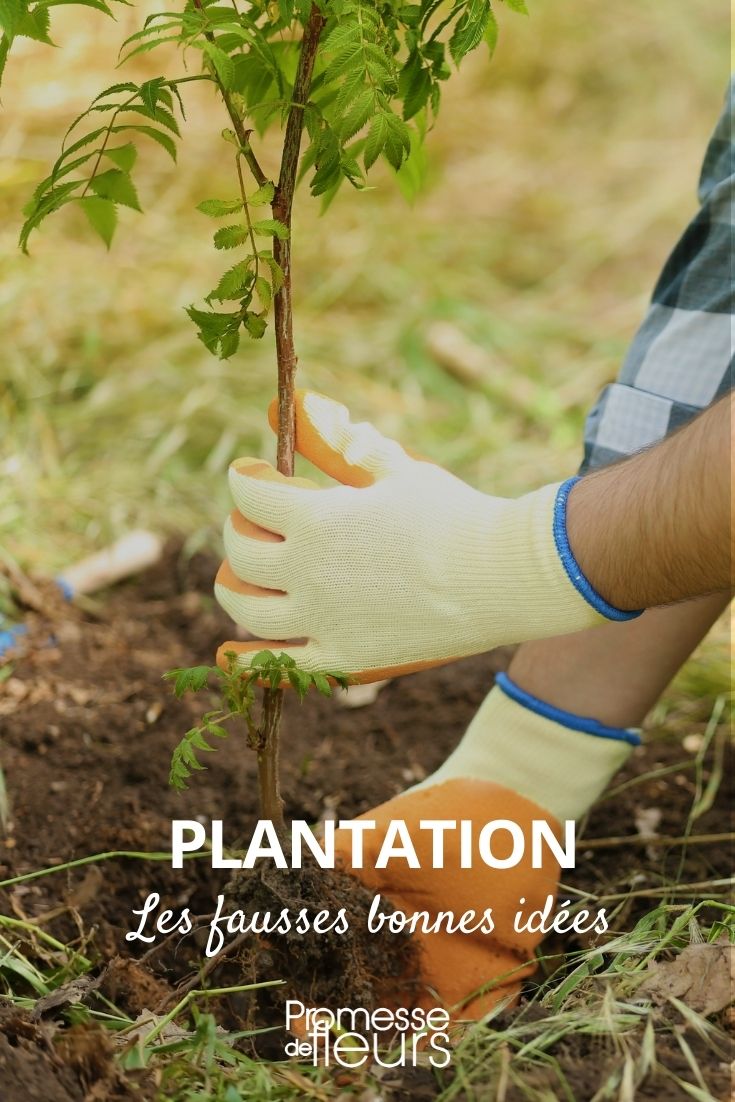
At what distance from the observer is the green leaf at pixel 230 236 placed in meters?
1.04

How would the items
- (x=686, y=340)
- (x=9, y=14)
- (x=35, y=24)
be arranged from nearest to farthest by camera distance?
(x=9, y=14) → (x=35, y=24) → (x=686, y=340)

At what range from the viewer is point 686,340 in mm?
1562

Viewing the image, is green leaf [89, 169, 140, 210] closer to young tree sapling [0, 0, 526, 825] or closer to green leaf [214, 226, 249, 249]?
young tree sapling [0, 0, 526, 825]

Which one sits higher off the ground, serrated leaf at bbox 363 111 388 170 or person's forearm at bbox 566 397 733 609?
serrated leaf at bbox 363 111 388 170

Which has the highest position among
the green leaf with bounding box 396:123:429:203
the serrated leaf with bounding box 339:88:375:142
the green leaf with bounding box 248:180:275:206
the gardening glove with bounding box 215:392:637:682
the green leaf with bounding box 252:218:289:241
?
the serrated leaf with bounding box 339:88:375:142

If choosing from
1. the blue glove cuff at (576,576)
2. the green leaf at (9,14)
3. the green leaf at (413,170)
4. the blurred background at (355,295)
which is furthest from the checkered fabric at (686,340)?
the blurred background at (355,295)

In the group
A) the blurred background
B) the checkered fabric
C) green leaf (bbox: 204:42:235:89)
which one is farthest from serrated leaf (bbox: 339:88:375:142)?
the blurred background

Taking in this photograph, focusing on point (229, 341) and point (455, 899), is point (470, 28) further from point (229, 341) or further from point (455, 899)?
point (455, 899)

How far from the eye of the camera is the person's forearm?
43.1 inches

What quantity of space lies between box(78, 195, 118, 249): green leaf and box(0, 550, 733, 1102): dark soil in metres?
0.74

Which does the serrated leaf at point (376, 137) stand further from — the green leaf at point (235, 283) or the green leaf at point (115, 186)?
the green leaf at point (115, 186)

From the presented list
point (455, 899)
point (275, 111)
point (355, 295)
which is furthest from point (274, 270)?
point (355, 295)

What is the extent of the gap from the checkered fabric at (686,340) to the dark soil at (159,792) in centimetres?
55

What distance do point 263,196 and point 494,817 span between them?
0.87 meters
